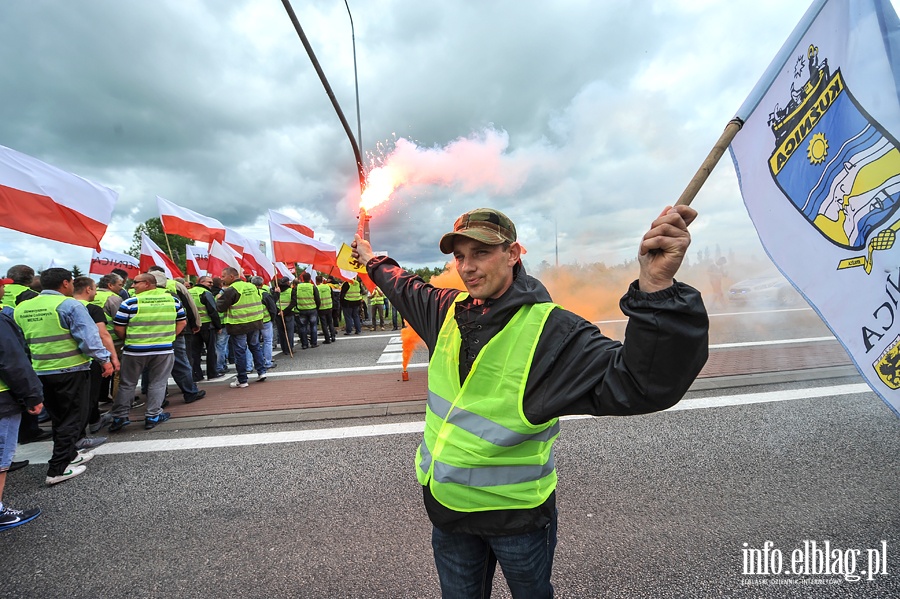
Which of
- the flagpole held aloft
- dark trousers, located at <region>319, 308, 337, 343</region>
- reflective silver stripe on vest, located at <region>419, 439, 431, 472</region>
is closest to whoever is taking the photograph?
the flagpole held aloft

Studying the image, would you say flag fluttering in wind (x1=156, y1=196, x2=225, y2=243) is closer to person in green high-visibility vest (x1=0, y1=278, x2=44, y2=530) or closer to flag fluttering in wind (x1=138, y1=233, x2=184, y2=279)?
flag fluttering in wind (x1=138, y1=233, x2=184, y2=279)

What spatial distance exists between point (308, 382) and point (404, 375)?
1.86 metres

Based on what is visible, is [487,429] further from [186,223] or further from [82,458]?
[186,223]

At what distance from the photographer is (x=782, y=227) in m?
1.96

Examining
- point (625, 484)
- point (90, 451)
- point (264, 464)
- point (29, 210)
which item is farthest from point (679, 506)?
point (29, 210)

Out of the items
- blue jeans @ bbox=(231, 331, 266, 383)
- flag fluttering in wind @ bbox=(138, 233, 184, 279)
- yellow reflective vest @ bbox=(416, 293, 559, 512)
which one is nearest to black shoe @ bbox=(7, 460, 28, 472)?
blue jeans @ bbox=(231, 331, 266, 383)

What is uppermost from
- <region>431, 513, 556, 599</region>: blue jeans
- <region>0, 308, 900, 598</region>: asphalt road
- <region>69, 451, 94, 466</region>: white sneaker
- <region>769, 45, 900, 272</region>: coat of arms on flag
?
<region>769, 45, 900, 272</region>: coat of arms on flag

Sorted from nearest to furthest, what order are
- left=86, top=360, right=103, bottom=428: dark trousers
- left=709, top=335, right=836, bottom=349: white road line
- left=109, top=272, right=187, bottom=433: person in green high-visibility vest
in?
left=86, top=360, right=103, bottom=428: dark trousers → left=109, top=272, right=187, bottom=433: person in green high-visibility vest → left=709, top=335, right=836, bottom=349: white road line

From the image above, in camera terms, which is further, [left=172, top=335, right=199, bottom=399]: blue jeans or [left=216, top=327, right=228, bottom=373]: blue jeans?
[left=216, top=327, right=228, bottom=373]: blue jeans

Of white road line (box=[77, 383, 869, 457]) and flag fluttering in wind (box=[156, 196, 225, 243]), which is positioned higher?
flag fluttering in wind (box=[156, 196, 225, 243])

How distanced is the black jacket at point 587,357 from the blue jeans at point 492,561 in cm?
8

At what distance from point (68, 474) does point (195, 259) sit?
9.66 m

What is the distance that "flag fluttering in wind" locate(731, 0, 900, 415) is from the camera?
1608mm

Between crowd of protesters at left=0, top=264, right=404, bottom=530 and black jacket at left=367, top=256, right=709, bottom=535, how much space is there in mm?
3975
